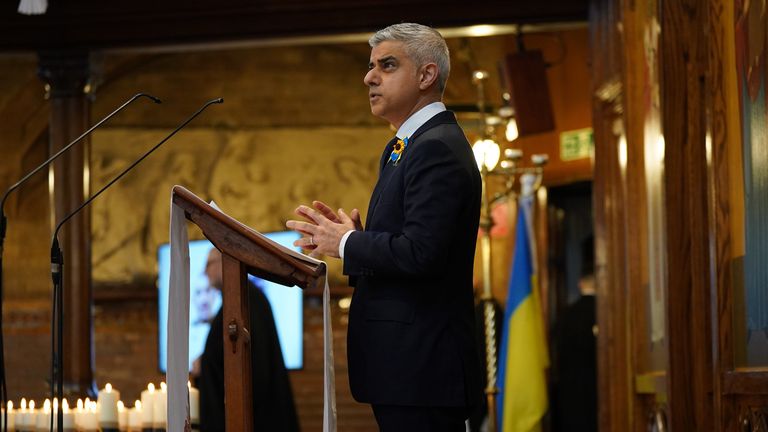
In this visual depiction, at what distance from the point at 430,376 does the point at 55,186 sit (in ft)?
19.0

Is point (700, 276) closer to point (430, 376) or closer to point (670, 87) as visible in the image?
point (670, 87)

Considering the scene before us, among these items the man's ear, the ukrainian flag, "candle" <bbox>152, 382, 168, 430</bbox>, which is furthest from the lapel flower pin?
the ukrainian flag

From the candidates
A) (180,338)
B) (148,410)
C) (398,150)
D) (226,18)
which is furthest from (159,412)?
(226,18)

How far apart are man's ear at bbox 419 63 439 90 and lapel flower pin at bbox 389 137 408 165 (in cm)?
16

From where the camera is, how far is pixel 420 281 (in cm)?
335

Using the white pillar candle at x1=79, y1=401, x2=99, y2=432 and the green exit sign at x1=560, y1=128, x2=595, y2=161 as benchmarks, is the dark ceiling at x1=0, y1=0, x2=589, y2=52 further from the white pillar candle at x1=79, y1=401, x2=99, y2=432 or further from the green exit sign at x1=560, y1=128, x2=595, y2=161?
the white pillar candle at x1=79, y1=401, x2=99, y2=432

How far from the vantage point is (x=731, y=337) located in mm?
4512

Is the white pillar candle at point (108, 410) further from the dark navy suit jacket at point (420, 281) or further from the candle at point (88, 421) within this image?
the dark navy suit jacket at point (420, 281)

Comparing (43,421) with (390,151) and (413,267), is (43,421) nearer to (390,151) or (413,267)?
(390,151)

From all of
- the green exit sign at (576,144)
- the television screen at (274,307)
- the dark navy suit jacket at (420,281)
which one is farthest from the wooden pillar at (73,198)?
the dark navy suit jacket at (420,281)

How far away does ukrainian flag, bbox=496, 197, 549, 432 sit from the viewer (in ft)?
26.2

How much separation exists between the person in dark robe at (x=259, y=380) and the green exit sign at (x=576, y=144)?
450cm

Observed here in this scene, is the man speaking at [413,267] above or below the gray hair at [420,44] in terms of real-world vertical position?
below

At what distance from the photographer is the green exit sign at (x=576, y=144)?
426 inches
